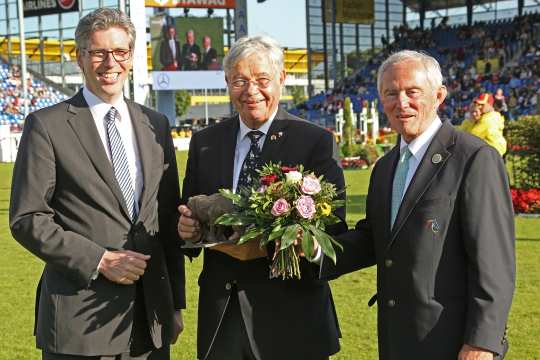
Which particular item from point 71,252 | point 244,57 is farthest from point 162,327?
point 244,57

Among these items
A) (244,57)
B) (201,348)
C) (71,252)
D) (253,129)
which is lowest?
(201,348)

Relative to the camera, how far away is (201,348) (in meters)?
3.54

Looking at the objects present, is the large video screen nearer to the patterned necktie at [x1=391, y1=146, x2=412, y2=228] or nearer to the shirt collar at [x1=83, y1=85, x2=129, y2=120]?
the shirt collar at [x1=83, y1=85, x2=129, y2=120]

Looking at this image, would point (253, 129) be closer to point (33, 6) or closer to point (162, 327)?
point (162, 327)

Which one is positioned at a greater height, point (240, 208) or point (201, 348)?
point (240, 208)

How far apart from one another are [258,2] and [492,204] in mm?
42832

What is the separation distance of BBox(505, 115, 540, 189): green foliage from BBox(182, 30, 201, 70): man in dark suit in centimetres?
3235

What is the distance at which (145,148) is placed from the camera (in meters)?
3.49

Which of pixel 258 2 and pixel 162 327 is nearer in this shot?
pixel 162 327

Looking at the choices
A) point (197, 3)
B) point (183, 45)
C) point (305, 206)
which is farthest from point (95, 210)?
point (197, 3)

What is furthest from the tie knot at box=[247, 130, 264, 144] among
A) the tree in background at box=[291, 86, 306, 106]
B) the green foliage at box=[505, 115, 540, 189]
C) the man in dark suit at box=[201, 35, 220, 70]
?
the tree in background at box=[291, 86, 306, 106]

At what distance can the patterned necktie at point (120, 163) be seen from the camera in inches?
133

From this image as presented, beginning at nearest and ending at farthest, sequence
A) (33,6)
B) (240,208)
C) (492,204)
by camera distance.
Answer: (492,204) → (240,208) → (33,6)

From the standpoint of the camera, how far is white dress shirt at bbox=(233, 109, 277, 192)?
138 inches
